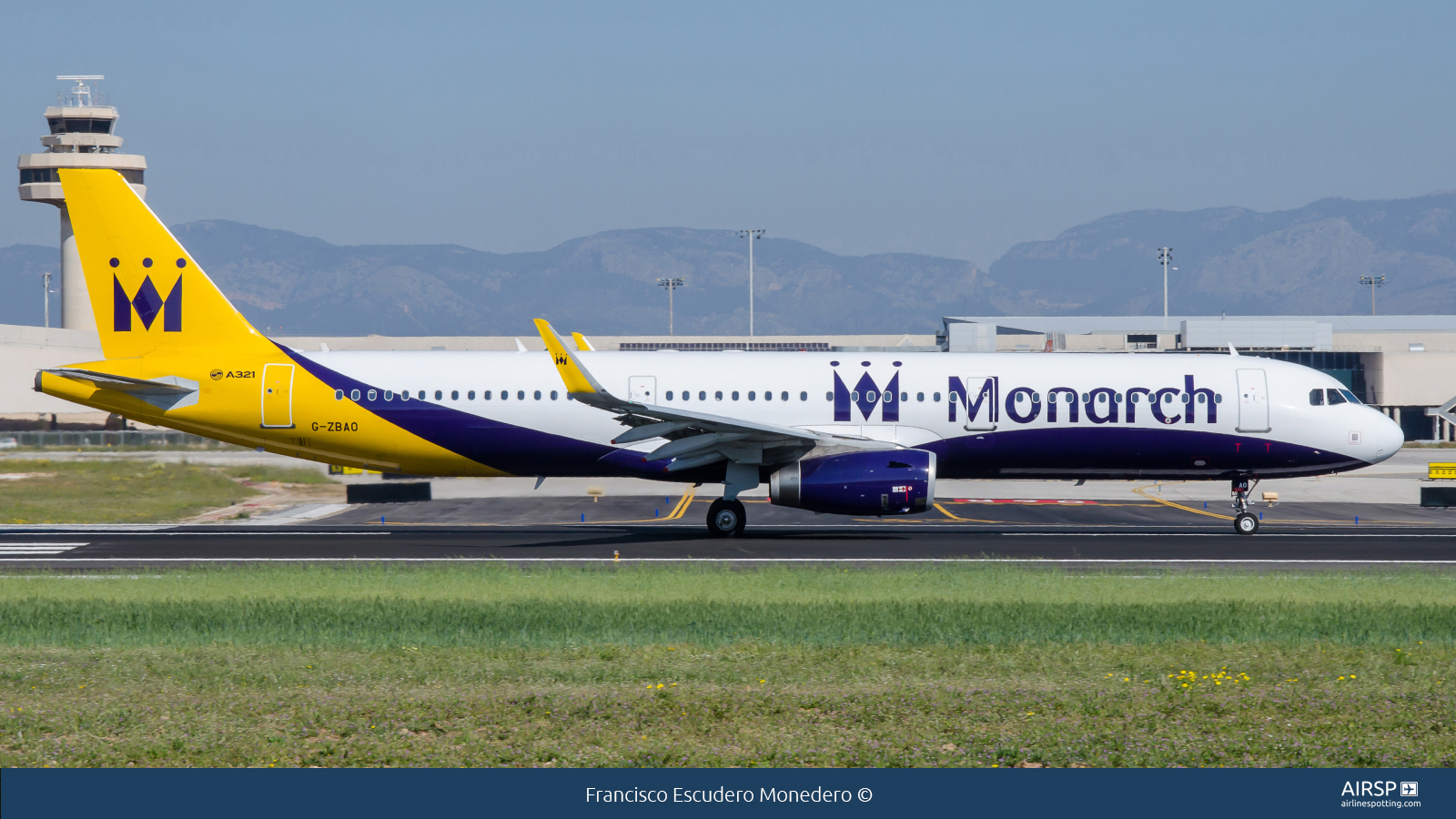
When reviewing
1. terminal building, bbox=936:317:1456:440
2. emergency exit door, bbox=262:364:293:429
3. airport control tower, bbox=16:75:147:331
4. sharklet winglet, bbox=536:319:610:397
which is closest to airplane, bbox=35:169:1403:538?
emergency exit door, bbox=262:364:293:429

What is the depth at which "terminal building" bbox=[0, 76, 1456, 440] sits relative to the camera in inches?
3110

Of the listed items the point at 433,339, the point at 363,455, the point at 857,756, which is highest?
the point at 433,339

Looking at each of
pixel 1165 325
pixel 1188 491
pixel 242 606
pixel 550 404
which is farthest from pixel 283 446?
pixel 1165 325

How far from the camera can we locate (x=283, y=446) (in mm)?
28078

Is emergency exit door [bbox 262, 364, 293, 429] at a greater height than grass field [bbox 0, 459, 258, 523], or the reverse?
emergency exit door [bbox 262, 364, 293, 429]

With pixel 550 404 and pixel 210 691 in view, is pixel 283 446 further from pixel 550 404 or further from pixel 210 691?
pixel 210 691

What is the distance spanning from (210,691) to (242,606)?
212 inches

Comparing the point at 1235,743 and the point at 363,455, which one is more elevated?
the point at 363,455

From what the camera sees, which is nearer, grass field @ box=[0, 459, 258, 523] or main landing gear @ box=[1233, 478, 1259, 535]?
→ main landing gear @ box=[1233, 478, 1259, 535]

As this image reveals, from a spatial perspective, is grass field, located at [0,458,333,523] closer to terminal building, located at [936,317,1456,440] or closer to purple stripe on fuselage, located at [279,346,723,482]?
purple stripe on fuselage, located at [279,346,723,482]

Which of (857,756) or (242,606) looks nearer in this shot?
(857,756)

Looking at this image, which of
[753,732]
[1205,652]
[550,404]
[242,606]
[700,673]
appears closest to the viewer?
[753,732]

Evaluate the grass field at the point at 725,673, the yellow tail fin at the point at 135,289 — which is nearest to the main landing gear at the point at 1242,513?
the grass field at the point at 725,673

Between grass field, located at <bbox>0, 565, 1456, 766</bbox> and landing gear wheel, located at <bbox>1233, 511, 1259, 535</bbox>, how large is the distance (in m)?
10.2
